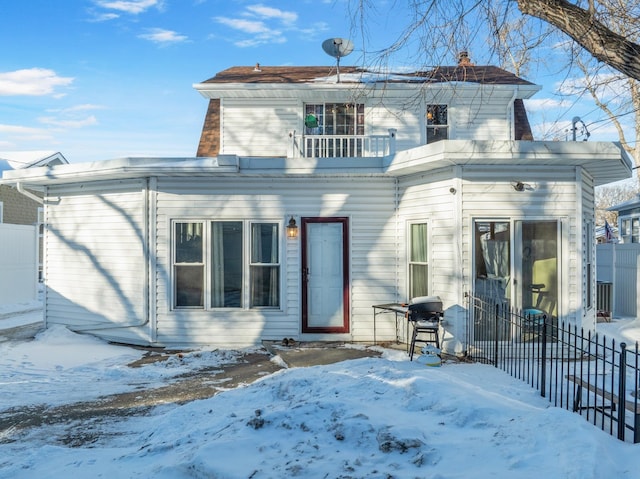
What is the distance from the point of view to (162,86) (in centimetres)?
1366

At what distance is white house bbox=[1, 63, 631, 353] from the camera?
7.63 meters

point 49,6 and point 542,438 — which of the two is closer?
point 542,438

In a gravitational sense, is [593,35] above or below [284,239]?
above

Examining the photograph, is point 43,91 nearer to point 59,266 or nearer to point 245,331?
point 59,266

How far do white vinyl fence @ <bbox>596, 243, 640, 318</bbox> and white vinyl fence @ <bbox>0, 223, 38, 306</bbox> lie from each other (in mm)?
17037

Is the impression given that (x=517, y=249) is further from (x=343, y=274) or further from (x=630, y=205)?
(x=630, y=205)

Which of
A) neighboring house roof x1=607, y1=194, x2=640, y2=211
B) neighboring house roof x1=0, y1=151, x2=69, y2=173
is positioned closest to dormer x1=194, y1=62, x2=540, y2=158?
neighboring house roof x1=607, y1=194, x2=640, y2=211

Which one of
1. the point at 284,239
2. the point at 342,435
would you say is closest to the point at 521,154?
the point at 284,239

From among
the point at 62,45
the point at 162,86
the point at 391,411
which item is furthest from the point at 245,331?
the point at 62,45

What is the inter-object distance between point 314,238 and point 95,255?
431 cm

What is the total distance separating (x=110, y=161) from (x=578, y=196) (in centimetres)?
788

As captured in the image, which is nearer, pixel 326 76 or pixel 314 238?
pixel 314 238

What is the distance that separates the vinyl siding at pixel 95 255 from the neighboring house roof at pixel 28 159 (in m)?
11.3

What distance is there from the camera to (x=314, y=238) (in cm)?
892
